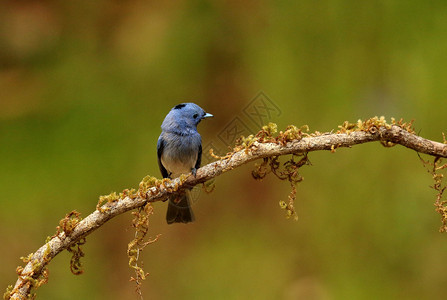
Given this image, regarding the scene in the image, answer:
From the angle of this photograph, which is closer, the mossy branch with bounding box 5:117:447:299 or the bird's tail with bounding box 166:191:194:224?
the mossy branch with bounding box 5:117:447:299

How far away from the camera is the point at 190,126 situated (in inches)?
120

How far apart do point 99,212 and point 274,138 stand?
795 mm

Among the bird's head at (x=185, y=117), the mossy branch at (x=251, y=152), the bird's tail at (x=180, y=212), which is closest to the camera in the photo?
the mossy branch at (x=251, y=152)

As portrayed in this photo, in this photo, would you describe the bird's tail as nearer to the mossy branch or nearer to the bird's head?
the bird's head

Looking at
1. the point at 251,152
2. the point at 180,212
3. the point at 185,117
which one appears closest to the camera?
the point at 251,152

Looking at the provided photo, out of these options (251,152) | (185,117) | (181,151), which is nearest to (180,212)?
(181,151)

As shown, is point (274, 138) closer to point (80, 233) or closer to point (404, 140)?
point (404, 140)

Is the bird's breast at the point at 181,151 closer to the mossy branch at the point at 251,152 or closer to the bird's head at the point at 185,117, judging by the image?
the bird's head at the point at 185,117

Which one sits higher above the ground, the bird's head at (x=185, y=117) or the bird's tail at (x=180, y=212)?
the bird's head at (x=185, y=117)

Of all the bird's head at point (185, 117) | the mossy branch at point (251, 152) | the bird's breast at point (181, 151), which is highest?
the bird's head at point (185, 117)

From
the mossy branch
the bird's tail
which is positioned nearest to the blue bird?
the bird's tail

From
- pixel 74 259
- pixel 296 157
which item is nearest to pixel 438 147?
pixel 296 157

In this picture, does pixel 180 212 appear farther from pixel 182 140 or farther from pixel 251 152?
pixel 251 152

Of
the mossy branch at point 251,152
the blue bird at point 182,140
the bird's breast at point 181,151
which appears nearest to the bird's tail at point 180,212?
the blue bird at point 182,140
